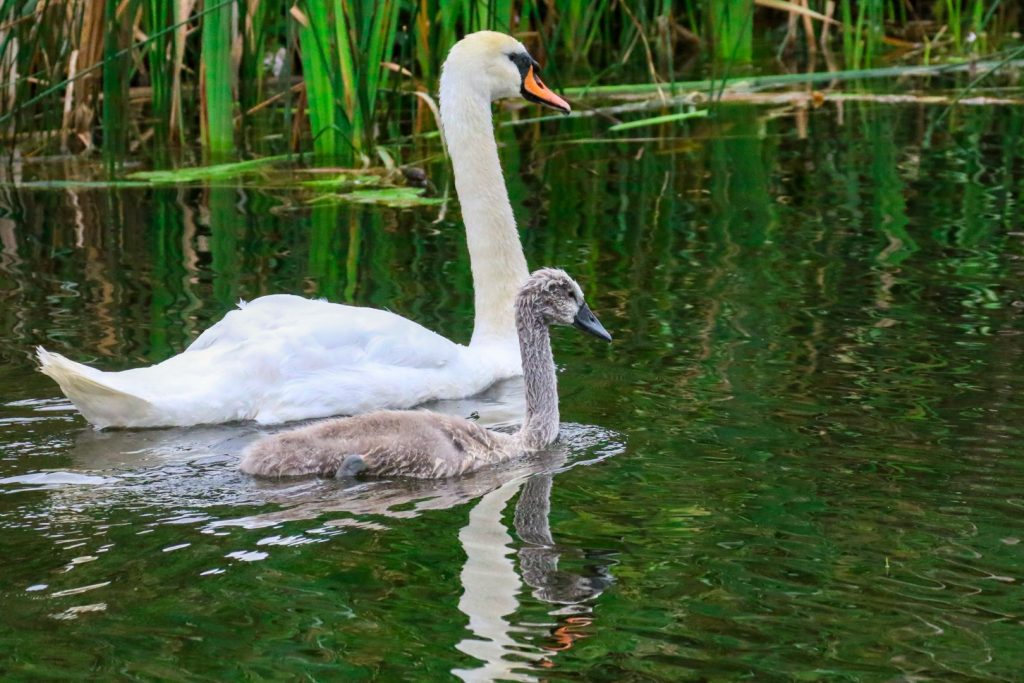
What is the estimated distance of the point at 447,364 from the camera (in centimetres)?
673

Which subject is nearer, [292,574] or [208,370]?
[292,574]

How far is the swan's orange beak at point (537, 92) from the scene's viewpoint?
8.47 metres

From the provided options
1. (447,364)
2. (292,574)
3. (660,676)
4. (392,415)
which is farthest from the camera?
(447,364)

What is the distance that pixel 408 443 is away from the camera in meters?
5.52

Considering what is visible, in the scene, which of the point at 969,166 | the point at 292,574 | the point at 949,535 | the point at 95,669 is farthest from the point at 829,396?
the point at 969,166

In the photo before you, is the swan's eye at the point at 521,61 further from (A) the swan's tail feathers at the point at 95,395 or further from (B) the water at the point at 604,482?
(A) the swan's tail feathers at the point at 95,395

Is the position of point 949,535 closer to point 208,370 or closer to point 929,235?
point 208,370

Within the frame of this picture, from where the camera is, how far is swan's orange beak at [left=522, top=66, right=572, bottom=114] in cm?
847

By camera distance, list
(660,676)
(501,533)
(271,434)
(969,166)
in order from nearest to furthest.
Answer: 1. (660,676)
2. (501,533)
3. (271,434)
4. (969,166)

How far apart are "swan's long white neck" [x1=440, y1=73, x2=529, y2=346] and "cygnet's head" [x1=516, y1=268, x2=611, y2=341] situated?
1077mm

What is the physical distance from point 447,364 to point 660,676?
3065mm

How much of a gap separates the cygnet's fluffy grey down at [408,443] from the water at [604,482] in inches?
2.9

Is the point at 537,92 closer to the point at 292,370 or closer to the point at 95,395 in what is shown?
the point at 292,370

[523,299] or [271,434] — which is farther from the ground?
[523,299]
